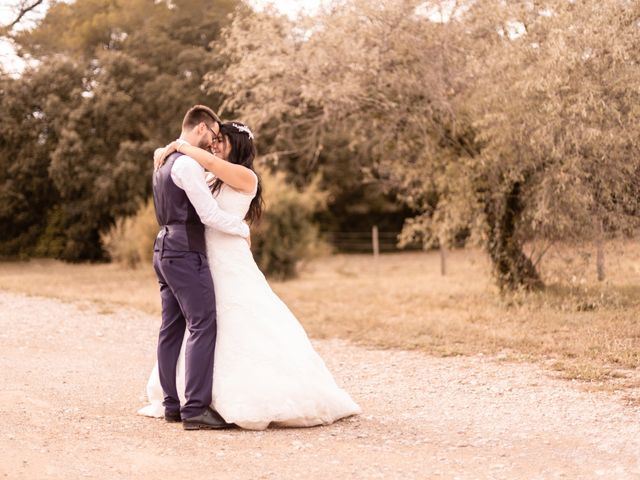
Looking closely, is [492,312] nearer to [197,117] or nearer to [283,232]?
[197,117]

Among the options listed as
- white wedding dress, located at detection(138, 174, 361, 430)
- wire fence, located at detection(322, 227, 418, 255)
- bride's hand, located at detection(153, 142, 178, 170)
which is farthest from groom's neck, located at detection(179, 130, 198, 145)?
wire fence, located at detection(322, 227, 418, 255)

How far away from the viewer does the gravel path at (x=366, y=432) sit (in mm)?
4652

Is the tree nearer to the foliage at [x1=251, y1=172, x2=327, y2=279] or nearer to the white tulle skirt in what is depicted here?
the foliage at [x1=251, y1=172, x2=327, y2=279]

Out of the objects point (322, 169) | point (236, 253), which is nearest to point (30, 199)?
point (322, 169)

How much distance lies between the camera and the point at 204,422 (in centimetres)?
550

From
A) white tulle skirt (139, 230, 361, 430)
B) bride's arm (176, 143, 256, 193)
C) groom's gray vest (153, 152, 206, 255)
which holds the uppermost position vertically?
bride's arm (176, 143, 256, 193)

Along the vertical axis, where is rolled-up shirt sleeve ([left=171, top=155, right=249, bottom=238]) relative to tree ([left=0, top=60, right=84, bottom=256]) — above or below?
below

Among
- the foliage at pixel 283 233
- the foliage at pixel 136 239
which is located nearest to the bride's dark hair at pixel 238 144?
the foliage at pixel 283 233

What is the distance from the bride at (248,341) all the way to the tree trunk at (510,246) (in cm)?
739

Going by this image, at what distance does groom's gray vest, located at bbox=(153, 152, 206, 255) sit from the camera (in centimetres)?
559

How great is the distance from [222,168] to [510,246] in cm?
807

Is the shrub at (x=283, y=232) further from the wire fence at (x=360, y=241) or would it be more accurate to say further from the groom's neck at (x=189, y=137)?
the groom's neck at (x=189, y=137)

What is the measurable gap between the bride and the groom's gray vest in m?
0.12

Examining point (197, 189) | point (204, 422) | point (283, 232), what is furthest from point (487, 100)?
point (283, 232)
